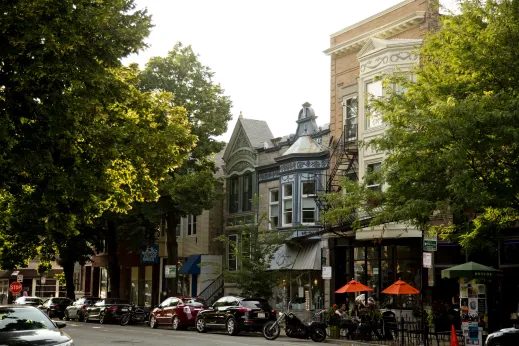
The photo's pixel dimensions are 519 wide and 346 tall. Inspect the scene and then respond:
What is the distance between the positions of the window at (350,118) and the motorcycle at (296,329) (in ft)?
37.1

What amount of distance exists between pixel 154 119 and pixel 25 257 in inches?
405

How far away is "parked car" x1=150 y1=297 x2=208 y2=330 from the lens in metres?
31.1

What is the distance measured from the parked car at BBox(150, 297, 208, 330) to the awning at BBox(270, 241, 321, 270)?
5.12 metres

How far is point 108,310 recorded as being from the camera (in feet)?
119

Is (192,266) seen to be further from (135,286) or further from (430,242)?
(430,242)

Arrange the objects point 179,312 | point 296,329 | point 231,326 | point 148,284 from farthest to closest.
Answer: point 148,284, point 179,312, point 231,326, point 296,329

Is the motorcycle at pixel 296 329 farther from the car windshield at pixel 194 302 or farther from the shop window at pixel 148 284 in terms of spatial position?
the shop window at pixel 148 284

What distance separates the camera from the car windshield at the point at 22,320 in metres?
12.6

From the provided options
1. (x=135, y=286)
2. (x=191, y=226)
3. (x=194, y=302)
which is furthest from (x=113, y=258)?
(x=194, y=302)

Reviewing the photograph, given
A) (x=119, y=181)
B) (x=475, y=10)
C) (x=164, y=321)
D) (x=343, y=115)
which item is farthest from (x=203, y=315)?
(x=475, y=10)

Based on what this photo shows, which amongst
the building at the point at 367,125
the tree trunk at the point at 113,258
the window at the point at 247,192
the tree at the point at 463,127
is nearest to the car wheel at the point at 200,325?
the building at the point at 367,125

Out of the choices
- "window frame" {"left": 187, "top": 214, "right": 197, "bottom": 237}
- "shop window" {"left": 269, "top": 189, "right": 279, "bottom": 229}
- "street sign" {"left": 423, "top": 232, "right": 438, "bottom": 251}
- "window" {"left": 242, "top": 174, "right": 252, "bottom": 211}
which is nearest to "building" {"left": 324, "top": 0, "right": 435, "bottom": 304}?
"shop window" {"left": 269, "top": 189, "right": 279, "bottom": 229}

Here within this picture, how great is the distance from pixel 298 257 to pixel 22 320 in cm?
2449

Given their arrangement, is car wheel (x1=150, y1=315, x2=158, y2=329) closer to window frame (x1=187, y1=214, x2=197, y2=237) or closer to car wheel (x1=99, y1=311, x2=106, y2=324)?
car wheel (x1=99, y1=311, x2=106, y2=324)
